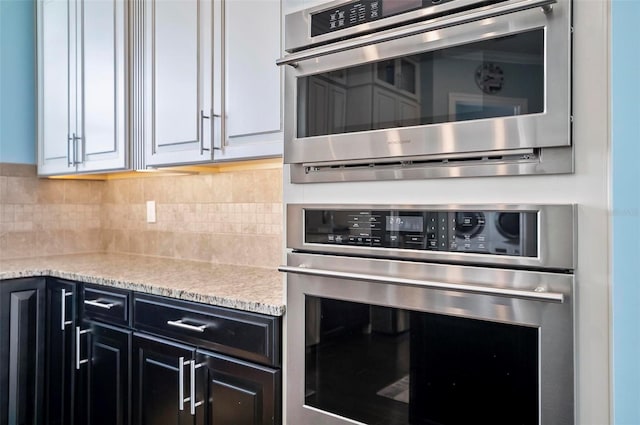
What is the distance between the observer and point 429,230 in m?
1.07

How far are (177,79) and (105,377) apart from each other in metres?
1.25

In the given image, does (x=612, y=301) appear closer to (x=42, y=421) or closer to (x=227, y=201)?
(x=227, y=201)

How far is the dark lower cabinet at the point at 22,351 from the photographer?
2061 millimetres

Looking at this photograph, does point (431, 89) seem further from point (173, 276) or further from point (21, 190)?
point (21, 190)

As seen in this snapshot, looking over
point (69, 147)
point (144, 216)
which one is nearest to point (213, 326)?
point (144, 216)

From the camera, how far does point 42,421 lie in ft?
7.07

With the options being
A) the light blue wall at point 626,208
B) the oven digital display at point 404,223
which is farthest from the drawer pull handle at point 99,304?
the light blue wall at point 626,208

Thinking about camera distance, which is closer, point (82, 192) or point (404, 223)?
point (404, 223)

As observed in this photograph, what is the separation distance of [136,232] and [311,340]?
1.80 meters

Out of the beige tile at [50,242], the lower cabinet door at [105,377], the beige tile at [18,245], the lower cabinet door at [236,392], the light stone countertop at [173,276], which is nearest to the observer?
the lower cabinet door at [236,392]

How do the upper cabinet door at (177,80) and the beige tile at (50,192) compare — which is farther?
the beige tile at (50,192)

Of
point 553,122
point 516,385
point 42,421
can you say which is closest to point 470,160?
point 553,122

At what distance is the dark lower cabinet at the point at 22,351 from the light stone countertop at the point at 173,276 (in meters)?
0.08

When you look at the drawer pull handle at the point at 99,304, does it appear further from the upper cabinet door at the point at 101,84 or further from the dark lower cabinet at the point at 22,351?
the upper cabinet door at the point at 101,84
